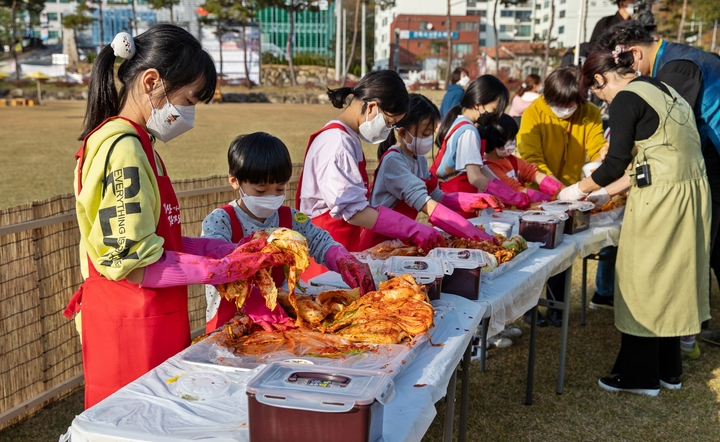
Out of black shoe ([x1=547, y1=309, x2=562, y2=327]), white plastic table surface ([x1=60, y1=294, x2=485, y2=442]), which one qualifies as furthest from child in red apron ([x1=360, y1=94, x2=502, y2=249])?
black shoe ([x1=547, y1=309, x2=562, y2=327])

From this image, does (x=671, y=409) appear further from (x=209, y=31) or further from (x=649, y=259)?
(x=209, y=31)

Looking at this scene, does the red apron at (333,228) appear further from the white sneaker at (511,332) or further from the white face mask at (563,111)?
the white face mask at (563,111)

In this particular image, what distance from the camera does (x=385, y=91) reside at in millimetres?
3246

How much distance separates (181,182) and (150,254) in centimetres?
317

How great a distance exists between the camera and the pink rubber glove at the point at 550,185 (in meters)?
5.20

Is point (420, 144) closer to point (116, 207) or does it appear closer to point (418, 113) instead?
point (418, 113)

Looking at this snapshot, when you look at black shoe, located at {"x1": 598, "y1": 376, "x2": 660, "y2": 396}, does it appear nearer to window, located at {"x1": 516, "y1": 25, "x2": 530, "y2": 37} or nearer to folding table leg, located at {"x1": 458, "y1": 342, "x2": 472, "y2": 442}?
folding table leg, located at {"x1": 458, "y1": 342, "x2": 472, "y2": 442}

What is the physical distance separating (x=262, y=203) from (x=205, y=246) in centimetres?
38

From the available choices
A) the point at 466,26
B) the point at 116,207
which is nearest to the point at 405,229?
the point at 116,207

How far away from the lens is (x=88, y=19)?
5806cm

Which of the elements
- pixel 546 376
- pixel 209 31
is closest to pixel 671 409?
pixel 546 376

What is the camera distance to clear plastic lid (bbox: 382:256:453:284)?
8.31 ft

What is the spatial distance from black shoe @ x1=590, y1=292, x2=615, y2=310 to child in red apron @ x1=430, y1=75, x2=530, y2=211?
6.15 feet

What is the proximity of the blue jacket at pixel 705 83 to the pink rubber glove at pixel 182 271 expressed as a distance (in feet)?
12.2
